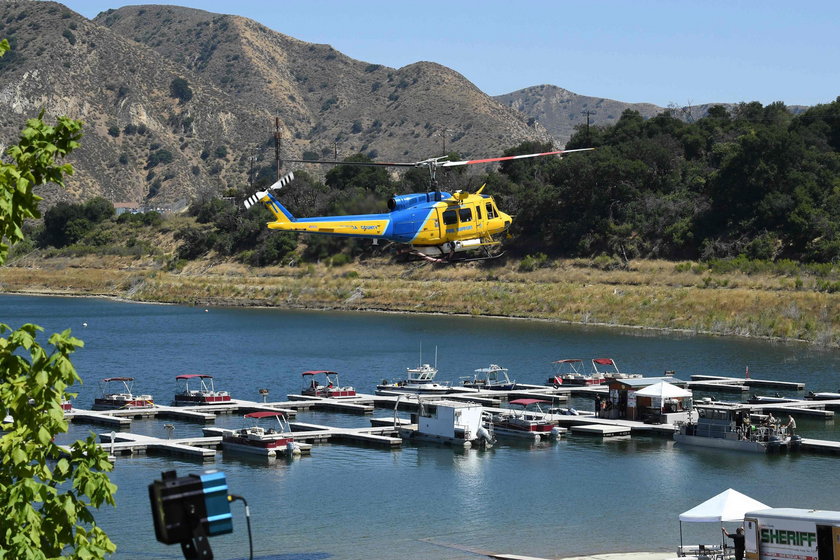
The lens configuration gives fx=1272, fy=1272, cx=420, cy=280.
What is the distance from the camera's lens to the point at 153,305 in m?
155

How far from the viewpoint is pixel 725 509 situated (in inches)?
1396

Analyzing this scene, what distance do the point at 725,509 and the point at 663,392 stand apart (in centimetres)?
3094

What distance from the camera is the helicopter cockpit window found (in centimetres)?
5162

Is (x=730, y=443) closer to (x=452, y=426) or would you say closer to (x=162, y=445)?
(x=452, y=426)

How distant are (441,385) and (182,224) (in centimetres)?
10232

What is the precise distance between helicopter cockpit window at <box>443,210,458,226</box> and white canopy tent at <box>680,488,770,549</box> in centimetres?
1898

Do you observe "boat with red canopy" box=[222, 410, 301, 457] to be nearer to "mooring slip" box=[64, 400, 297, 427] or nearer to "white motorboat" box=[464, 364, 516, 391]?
"mooring slip" box=[64, 400, 297, 427]

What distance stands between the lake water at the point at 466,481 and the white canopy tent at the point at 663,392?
13.3 feet

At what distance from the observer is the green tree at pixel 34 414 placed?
13375 millimetres

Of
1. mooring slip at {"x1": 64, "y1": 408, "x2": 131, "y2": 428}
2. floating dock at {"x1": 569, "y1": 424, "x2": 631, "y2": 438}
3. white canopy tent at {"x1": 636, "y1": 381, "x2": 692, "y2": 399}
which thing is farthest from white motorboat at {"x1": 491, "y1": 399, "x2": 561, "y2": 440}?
mooring slip at {"x1": 64, "y1": 408, "x2": 131, "y2": 428}

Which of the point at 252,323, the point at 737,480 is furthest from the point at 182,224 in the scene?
the point at 737,480

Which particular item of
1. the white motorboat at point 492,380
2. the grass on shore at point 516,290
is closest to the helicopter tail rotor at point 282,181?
the white motorboat at point 492,380

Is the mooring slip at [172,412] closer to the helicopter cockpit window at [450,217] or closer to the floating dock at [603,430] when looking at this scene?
the floating dock at [603,430]

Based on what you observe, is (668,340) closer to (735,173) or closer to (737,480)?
(735,173)
